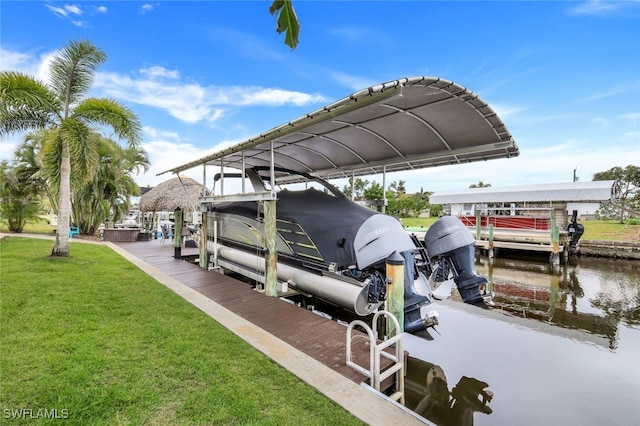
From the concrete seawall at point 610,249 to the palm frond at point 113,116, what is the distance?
19259 millimetres

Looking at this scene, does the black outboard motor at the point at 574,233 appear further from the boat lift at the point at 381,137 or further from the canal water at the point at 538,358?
the boat lift at the point at 381,137

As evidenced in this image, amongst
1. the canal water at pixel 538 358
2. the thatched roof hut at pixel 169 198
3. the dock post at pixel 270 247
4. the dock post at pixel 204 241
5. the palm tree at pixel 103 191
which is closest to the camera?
the canal water at pixel 538 358

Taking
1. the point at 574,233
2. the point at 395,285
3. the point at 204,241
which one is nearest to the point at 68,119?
the point at 204,241

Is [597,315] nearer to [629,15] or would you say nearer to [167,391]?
[629,15]

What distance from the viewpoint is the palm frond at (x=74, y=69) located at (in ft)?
24.9

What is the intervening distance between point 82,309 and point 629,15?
11158mm

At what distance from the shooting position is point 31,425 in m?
2.01

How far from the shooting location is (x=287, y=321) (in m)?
4.20

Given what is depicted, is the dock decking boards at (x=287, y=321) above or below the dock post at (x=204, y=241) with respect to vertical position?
below

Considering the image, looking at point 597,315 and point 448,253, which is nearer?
point 448,253

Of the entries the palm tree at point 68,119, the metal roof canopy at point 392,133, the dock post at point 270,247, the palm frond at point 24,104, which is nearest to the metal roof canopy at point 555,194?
the metal roof canopy at point 392,133

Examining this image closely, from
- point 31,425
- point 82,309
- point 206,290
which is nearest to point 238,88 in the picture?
point 206,290

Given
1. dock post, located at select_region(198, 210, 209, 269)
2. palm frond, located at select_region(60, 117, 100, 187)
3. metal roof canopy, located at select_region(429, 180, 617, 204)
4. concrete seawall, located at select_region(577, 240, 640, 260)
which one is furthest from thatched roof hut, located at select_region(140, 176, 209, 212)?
concrete seawall, located at select_region(577, 240, 640, 260)

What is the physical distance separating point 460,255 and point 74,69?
1018 centimetres
